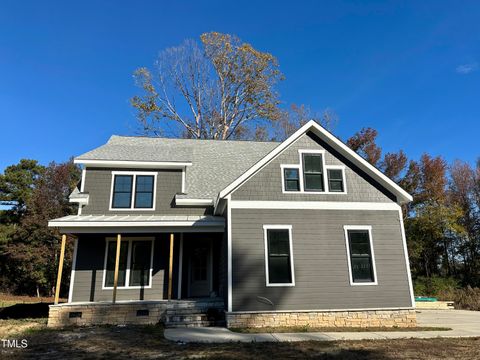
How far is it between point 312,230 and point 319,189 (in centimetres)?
155

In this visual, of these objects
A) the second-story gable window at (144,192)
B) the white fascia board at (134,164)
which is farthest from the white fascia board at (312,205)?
the second-story gable window at (144,192)

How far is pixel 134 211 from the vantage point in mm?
13695

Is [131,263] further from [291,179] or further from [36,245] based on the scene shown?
[36,245]

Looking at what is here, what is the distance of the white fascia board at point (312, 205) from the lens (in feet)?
38.0


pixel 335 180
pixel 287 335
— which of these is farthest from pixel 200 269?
pixel 335 180

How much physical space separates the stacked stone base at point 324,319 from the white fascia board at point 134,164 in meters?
6.45

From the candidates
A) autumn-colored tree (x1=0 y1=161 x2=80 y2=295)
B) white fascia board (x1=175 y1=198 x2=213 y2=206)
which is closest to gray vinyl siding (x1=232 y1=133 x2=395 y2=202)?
white fascia board (x1=175 y1=198 x2=213 y2=206)

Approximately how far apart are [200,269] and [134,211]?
349cm

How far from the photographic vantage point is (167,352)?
7.04m

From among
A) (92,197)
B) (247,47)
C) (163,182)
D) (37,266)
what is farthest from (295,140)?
(37,266)

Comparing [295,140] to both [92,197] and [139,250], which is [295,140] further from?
[92,197]

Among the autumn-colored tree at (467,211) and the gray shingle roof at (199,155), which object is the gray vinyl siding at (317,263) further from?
the autumn-colored tree at (467,211)

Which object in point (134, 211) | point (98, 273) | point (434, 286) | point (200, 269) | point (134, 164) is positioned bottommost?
point (434, 286)

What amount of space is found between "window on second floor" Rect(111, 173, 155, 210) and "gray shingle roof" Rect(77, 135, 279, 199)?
31.2 inches
